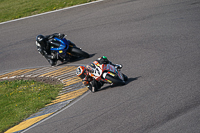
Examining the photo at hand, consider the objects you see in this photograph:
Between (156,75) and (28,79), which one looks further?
(28,79)

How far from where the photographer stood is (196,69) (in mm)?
9344

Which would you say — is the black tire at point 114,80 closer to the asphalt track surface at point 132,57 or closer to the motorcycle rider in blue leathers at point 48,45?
the asphalt track surface at point 132,57

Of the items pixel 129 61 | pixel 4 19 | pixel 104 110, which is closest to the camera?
pixel 104 110

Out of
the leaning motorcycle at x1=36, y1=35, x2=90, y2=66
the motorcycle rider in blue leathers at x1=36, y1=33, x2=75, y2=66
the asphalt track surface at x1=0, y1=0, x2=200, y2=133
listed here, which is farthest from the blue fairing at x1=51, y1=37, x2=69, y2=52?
the asphalt track surface at x1=0, y1=0, x2=200, y2=133

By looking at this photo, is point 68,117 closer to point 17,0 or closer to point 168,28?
point 168,28

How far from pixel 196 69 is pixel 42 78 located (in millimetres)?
6281

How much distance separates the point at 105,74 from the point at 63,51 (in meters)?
4.41

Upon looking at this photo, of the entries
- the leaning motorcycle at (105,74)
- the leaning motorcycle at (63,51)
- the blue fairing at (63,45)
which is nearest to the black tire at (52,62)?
the leaning motorcycle at (63,51)

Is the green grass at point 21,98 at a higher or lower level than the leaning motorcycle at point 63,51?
lower

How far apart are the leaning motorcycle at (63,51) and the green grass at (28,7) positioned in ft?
22.9

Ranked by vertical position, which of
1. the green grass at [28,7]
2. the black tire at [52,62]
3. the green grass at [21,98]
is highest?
the green grass at [28,7]

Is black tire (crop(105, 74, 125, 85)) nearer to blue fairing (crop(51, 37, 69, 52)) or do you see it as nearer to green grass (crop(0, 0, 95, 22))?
blue fairing (crop(51, 37, 69, 52))

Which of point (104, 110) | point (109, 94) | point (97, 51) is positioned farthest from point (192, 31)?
point (104, 110)

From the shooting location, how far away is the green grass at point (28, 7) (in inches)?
792
